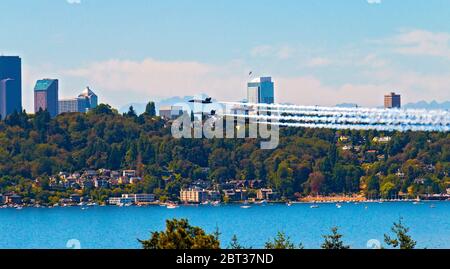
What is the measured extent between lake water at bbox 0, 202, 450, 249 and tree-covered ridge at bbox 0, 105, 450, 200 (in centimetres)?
318

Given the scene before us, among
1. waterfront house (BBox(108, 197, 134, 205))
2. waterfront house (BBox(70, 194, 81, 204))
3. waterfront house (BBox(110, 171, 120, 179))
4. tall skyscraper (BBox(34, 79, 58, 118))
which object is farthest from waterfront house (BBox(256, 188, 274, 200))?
tall skyscraper (BBox(34, 79, 58, 118))

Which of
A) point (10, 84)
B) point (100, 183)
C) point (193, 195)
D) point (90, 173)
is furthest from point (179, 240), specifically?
point (10, 84)

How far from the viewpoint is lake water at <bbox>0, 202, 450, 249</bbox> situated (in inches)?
3059

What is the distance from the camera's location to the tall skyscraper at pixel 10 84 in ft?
552

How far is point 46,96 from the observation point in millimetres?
171875

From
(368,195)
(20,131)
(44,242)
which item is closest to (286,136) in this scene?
(368,195)

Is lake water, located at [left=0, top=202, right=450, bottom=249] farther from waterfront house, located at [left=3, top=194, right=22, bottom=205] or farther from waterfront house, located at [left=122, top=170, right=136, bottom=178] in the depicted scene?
waterfront house, located at [left=122, top=170, right=136, bottom=178]

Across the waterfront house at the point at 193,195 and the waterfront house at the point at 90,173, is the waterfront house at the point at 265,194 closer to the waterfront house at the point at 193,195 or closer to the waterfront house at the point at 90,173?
the waterfront house at the point at 193,195

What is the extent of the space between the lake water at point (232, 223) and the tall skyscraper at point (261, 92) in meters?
17.9

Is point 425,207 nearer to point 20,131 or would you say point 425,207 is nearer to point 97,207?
point 97,207

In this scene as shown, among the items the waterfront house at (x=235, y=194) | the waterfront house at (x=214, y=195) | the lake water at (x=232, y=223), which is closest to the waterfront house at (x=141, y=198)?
the lake water at (x=232, y=223)

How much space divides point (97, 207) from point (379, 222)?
3252cm

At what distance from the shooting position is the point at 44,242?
262ft

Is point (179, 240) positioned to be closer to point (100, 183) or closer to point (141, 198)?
point (141, 198)
